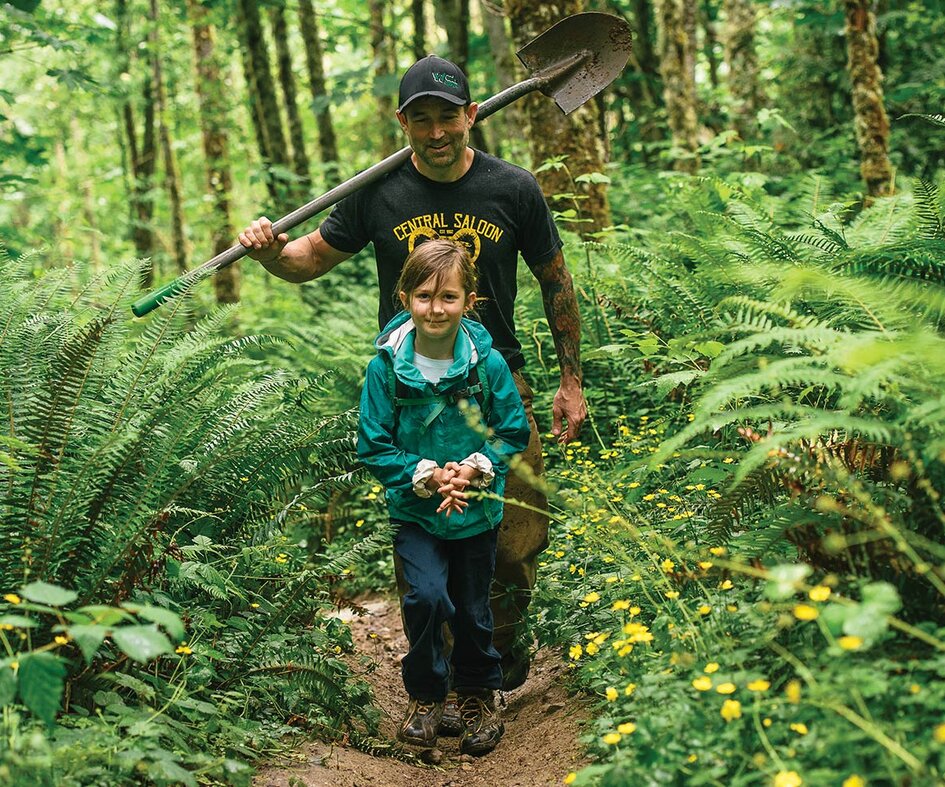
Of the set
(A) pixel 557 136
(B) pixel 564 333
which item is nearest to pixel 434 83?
(B) pixel 564 333

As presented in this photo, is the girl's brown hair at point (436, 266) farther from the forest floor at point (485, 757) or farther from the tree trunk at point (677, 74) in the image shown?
the tree trunk at point (677, 74)

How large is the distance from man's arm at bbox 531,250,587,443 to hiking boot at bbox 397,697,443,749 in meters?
1.46

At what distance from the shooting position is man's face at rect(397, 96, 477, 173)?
4.24m

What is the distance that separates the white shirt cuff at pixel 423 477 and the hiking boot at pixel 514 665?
4.38ft

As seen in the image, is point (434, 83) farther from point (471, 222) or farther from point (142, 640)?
point (142, 640)

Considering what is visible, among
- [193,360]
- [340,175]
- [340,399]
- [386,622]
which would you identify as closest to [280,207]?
[340,175]

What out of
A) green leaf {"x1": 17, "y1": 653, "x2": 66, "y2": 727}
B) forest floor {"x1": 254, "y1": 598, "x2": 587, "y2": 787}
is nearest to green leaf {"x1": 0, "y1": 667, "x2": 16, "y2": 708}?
green leaf {"x1": 17, "y1": 653, "x2": 66, "y2": 727}

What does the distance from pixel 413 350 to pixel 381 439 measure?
441 mm

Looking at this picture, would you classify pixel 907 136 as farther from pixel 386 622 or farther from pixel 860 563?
pixel 860 563

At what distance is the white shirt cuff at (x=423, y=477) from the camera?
12.6 feet

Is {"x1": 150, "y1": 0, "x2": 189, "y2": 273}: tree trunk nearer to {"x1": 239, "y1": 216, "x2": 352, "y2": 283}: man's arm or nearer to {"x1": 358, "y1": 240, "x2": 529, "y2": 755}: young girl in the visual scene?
{"x1": 239, "y1": 216, "x2": 352, "y2": 283}: man's arm

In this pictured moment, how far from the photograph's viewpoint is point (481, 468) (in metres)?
3.93

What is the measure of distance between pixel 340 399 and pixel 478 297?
296 centimetres

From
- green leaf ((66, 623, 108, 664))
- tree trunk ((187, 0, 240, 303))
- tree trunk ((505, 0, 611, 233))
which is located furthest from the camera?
tree trunk ((187, 0, 240, 303))
